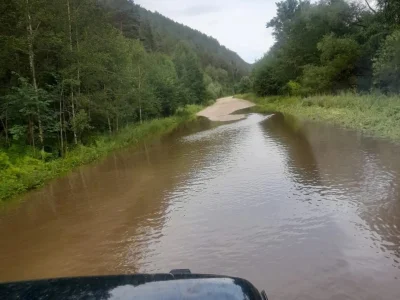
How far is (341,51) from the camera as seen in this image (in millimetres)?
32281

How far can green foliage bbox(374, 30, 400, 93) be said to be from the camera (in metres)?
21.0

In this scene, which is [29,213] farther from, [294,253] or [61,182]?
[294,253]

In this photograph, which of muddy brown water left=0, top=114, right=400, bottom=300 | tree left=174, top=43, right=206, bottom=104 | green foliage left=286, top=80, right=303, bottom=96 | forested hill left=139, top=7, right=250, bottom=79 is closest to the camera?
muddy brown water left=0, top=114, right=400, bottom=300

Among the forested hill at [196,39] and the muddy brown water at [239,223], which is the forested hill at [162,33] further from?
the muddy brown water at [239,223]

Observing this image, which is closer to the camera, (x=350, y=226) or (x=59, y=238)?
(x=350, y=226)

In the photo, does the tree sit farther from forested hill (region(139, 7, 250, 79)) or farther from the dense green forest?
forested hill (region(139, 7, 250, 79))

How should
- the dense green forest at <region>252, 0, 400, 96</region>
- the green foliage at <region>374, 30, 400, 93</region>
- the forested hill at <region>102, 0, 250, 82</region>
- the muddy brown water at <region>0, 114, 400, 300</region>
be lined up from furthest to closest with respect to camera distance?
1. the forested hill at <region>102, 0, 250, 82</region>
2. the dense green forest at <region>252, 0, 400, 96</region>
3. the green foliage at <region>374, 30, 400, 93</region>
4. the muddy brown water at <region>0, 114, 400, 300</region>

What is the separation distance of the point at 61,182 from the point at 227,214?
808cm

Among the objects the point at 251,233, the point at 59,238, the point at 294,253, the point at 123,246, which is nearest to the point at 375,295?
the point at 294,253

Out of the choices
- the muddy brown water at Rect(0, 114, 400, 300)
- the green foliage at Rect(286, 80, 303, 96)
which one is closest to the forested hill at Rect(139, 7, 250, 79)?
the green foliage at Rect(286, 80, 303, 96)

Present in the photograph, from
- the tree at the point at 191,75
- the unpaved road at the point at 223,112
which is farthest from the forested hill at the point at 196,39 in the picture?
the unpaved road at the point at 223,112

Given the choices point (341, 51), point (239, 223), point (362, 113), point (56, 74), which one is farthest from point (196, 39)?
point (239, 223)

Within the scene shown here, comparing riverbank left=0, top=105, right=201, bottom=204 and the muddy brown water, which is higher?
riverbank left=0, top=105, right=201, bottom=204

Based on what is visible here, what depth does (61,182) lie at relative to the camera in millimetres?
13477
